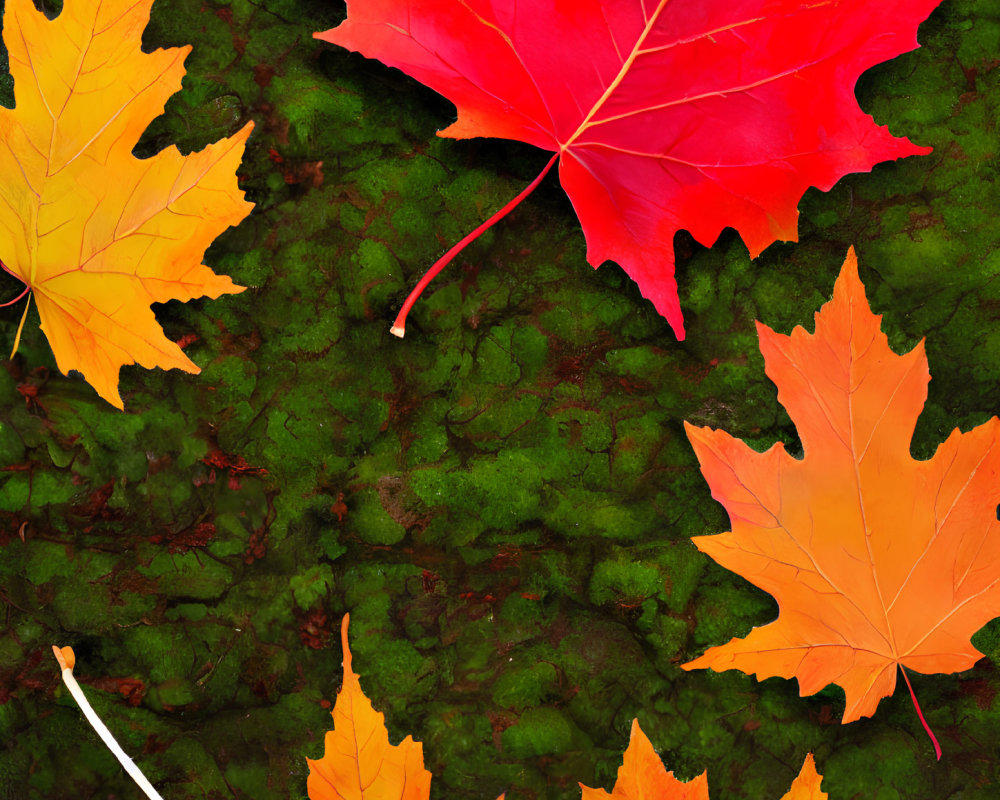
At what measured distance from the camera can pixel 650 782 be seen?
96cm

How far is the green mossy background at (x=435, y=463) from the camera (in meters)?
1.02

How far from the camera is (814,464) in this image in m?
0.96

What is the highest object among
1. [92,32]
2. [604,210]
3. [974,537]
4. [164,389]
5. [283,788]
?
[92,32]

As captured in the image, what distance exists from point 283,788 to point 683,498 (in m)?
0.75

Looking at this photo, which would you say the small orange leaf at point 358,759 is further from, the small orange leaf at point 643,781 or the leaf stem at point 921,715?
the leaf stem at point 921,715

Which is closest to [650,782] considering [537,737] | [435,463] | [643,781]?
[643,781]

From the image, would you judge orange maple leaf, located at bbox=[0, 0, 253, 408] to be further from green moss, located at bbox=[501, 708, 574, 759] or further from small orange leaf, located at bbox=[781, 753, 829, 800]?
small orange leaf, located at bbox=[781, 753, 829, 800]

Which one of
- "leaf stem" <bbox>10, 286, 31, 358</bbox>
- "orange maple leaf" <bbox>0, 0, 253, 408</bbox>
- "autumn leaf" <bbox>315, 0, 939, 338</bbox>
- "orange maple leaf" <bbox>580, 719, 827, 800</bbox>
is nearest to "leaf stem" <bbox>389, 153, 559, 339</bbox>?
"autumn leaf" <bbox>315, 0, 939, 338</bbox>

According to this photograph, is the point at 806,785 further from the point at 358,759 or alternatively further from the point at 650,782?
the point at 358,759

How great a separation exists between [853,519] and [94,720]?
113 cm

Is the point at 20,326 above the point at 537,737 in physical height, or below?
above

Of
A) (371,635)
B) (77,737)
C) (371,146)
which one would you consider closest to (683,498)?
(371,635)

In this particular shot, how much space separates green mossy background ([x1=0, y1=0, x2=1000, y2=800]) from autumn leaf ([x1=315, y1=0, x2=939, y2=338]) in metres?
0.08

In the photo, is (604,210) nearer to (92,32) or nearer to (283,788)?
(92,32)
